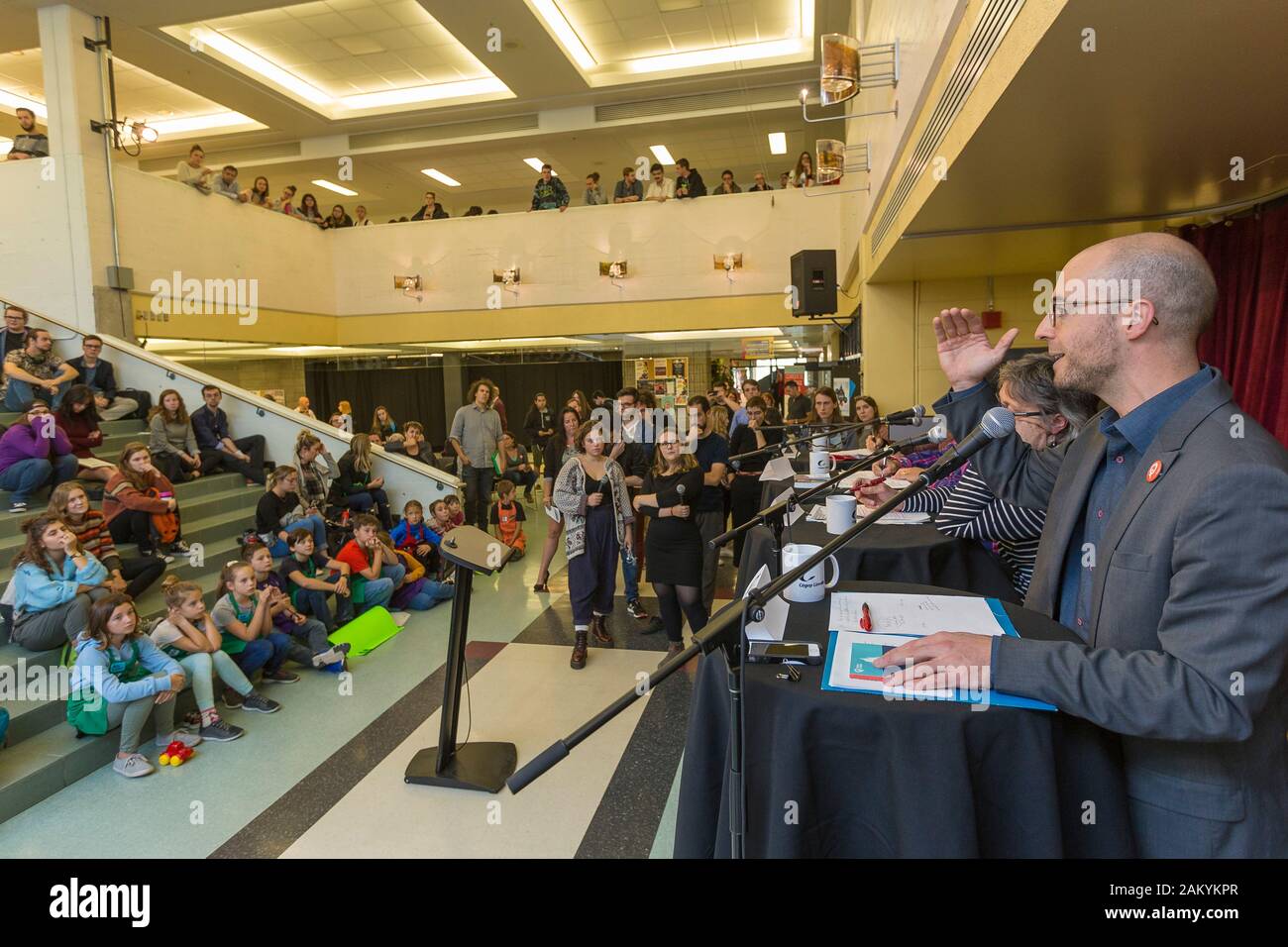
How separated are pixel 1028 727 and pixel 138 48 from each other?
532 inches

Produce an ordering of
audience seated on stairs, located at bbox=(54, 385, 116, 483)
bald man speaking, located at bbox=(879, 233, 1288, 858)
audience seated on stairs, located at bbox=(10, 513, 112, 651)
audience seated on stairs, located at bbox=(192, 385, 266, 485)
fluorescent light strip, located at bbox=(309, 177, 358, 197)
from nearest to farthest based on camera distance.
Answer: bald man speaking, located at bbox=(879, 233, 1288, 858) → audience seated on stairs, located at bbox=(10, 513, 112, 651) → audience seated on stairs, located at bbox=(54, 385, 116, 483) → audience seated on stairs, located at bbox=(192, 385, 266, 485) → fluorescent light strip, located at bbox=(309, 177, 358, 197)

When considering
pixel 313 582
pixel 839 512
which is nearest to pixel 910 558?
pixel 839 512

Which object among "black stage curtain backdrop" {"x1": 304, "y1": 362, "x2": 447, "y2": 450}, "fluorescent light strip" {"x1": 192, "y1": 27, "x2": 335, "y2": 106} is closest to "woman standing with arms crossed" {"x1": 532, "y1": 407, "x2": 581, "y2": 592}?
"black stage curtain backdrop" {"x1": 304, "y1": 362, "x2": 447, "y2": 450}

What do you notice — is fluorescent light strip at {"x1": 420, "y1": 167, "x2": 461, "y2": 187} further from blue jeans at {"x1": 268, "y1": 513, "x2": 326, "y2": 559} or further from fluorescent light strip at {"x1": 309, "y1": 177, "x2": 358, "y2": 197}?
blue jeans at {"x1": 268, "y1": 513, "x2": 326, "y2": 559}

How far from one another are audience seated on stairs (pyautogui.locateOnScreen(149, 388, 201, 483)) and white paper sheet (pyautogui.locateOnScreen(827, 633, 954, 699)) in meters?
6.95

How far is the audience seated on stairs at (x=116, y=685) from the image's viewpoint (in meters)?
3.39

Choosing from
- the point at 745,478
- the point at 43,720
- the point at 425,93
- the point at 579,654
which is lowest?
the point at 579,654

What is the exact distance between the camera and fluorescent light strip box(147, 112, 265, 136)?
13562 millimetres

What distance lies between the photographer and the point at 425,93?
1298 cm

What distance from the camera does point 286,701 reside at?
13.6 ft

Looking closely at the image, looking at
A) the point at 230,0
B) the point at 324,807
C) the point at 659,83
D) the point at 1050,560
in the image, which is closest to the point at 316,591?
the point at 324,807

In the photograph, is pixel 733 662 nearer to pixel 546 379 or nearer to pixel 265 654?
pixel 265 654

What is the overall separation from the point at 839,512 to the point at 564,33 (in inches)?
423
